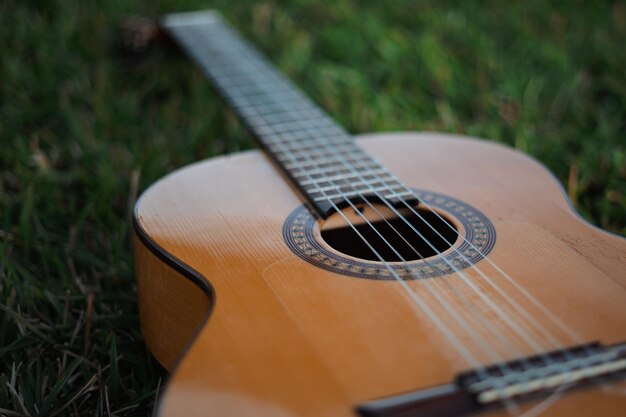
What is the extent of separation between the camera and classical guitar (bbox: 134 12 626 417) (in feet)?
2.57

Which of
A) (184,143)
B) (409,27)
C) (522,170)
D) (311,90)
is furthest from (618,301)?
(409,27)

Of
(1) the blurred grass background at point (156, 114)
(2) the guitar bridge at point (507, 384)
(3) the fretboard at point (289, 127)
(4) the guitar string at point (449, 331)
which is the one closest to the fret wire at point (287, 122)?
(3) the fretboard at point (289, 127)

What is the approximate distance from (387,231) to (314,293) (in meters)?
0.28

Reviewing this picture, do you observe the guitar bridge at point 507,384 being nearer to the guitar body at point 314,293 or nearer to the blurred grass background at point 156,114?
the guitar body at point 314,293

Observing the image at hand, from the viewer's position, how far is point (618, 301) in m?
0.94

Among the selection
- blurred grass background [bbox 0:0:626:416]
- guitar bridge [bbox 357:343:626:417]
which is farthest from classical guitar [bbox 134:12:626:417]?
blurred grass background [bbox 0:0:626:416]

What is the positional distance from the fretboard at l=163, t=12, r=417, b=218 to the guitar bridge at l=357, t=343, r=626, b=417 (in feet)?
1.44

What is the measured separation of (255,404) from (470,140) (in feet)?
2.86

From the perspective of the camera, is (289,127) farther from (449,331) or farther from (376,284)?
(449,331)

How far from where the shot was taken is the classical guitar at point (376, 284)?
783 millimetres

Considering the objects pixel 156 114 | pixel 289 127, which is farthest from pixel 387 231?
pixel 156 114

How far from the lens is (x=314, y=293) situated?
0.95 m

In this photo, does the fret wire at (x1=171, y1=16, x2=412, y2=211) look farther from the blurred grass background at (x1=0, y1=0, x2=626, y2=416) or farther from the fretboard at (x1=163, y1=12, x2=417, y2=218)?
the blurred grass background at (x1=0, y1=0, x2=626, y2=416)

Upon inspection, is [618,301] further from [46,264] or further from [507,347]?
[46,264]
